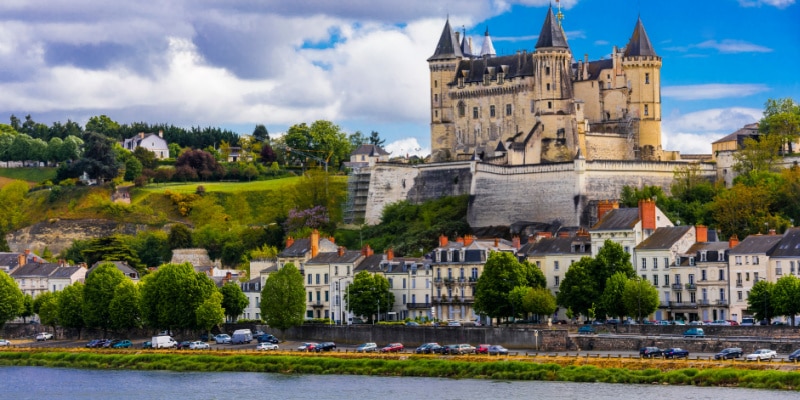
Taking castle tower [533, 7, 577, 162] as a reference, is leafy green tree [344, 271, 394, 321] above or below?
below

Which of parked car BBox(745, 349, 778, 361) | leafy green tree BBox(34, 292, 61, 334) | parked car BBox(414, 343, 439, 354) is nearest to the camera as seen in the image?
parked car BBox(745, 349, 778, 361)

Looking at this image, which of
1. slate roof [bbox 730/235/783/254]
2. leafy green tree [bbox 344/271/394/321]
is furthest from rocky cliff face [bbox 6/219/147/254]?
slate roof [bbox 730/235/783/254]

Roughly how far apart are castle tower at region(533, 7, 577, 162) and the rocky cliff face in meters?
34.1

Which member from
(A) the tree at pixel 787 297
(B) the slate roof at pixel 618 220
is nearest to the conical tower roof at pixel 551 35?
(B) the slate roof at pixel 618 220

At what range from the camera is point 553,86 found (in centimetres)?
10619

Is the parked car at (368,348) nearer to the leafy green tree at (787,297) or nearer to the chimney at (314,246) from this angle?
the chimney at (314,246)

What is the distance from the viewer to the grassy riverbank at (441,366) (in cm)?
5959

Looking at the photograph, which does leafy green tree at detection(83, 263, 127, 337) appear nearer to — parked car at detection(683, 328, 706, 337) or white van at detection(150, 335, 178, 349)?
white van at detection(150, 335, 178, 349)

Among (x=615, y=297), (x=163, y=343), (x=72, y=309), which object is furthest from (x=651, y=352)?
(x=72, y=309)

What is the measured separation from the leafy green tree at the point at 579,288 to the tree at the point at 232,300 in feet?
57.9

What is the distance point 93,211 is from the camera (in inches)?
5027

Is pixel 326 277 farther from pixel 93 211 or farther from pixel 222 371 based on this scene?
pixel 93 211

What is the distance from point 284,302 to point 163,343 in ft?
20.0

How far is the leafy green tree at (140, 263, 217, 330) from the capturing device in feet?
266
